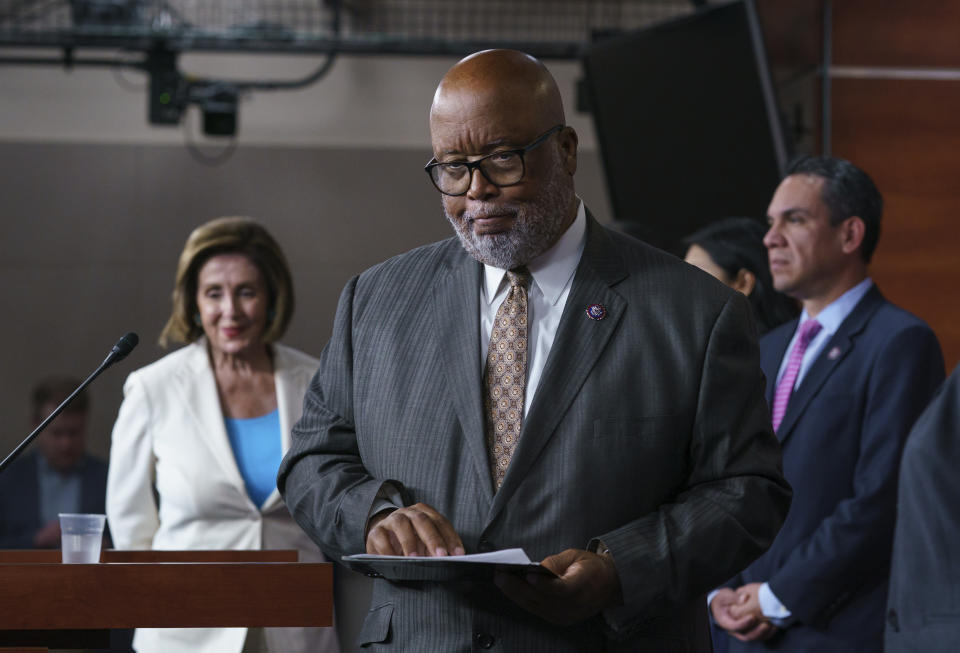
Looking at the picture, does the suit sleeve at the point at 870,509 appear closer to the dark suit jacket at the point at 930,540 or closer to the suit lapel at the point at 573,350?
the dark suit jacket at the point at 930,540

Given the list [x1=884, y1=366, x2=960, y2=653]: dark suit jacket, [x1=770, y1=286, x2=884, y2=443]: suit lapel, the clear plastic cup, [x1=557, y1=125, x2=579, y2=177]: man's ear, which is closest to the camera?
[x1=884, y1=366, x2=960, y2=653]: dark suit jacket

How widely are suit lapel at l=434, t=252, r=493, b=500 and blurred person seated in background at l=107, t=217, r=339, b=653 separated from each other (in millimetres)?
1257

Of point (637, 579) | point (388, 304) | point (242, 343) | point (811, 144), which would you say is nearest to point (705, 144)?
point (811, 144)

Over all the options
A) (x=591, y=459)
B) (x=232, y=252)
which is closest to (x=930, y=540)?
(x=591, y=459)

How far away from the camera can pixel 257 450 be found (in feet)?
9.96

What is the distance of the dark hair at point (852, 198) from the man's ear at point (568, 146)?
1336 mm

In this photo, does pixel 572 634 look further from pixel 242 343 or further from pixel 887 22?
pixel 887 22

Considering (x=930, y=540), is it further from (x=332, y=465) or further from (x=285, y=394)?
(x=285, y=394)

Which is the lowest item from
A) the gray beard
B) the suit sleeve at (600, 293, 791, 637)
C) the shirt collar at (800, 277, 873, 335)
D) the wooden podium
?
the wooden podium

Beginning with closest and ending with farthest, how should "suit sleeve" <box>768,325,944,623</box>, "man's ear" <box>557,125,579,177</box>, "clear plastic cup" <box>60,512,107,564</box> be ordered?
1. "man's ear" <box>557,125,579,177</box>
2. "clear plastic cup" <box>60,512,107,564</box>
3. "suit sleeve" <box>768,325,944,623</box>

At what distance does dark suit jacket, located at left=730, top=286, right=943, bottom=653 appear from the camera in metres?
2.59

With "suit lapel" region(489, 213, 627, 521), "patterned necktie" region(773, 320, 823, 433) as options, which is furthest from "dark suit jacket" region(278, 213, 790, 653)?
"patterned necktie" region(773, 320, 823, 433)

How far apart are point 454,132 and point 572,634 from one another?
71 cm

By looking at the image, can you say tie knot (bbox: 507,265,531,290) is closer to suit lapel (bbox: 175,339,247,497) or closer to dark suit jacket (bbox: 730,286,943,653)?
dark suit jacket (bbox: 730,286,943,653)
